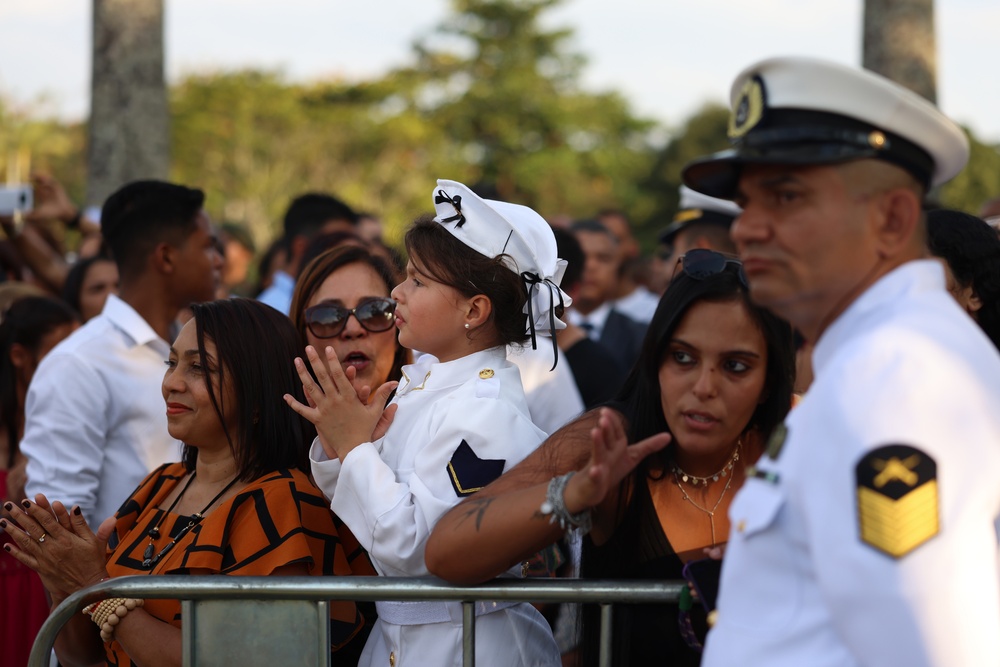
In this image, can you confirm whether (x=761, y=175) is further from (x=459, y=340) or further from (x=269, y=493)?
(x=269, y=493)

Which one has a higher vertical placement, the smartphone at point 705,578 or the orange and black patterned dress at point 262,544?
the smartphone at point 705,578

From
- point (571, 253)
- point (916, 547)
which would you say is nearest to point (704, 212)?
point (571, 253)

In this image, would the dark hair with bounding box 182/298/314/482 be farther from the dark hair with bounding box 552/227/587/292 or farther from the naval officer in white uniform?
the dark hair with bounding box 552/227/587/292

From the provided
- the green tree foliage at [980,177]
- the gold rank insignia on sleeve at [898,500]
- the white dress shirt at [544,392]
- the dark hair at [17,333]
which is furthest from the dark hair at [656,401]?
the green tree foliage at [980,177]

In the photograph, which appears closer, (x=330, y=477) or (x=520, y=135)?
(x=330, y=477)

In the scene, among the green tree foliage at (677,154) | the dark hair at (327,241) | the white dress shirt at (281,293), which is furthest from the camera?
the green tree foliage at (677,154)

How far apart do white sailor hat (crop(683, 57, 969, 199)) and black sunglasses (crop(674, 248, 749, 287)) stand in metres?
0.88

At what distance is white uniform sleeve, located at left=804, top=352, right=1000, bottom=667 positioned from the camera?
1.73 metres

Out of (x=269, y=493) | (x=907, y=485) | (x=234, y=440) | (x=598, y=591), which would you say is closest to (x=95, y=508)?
(x=234, y=440)

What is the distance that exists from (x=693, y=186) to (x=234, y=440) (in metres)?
1.91

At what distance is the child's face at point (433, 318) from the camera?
3.31 meters

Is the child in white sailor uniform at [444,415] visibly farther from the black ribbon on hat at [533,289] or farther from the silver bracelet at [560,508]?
the silver bracelet at [560,508]

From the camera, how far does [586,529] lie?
266 cm

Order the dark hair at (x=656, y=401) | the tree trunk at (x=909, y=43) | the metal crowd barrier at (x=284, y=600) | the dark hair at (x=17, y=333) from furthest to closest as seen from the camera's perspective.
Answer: the tree trunk at (x=909, y=43) → the dark hair at (x=17, y=333) → the dark hair at (x=656, y=401) → the metal crowd barrier at (x=284, y=600)
